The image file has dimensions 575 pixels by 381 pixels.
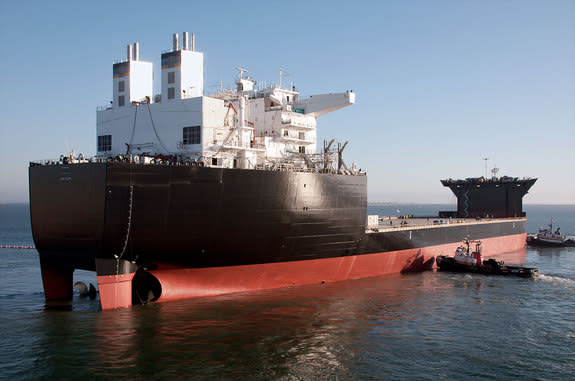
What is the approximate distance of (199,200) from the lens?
1911 cm

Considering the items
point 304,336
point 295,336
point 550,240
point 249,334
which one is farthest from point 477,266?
point 550,240

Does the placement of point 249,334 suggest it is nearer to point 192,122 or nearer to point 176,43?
point 192,122

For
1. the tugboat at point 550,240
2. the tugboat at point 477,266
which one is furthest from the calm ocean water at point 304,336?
the tugboat at point 550,240

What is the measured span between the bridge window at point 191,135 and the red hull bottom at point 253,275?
5970 mm

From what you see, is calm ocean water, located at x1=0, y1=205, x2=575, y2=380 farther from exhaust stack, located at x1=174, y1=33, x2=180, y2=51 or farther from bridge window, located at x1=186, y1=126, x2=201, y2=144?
exhaust stack, located at x1=174, y1=33, x2=180, y2=51

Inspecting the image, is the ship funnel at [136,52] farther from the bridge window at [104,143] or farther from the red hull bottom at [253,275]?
the red hull bottom at [253,275]

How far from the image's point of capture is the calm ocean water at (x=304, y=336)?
13273mm

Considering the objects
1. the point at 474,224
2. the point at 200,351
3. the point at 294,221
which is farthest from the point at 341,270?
the point at 474,224

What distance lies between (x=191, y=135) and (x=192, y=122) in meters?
0.60

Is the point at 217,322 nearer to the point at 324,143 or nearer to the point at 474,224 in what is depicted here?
the point at 324,143

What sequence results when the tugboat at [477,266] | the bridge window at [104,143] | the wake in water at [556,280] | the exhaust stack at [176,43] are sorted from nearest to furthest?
the exhaust stack at [176,43] < the bridge window at [104,143] < the wake in water at [556,280] < the tugboat at [477,266]

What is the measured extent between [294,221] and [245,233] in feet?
8.78

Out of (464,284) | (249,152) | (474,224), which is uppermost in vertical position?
(249,152)

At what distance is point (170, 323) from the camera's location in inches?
667
